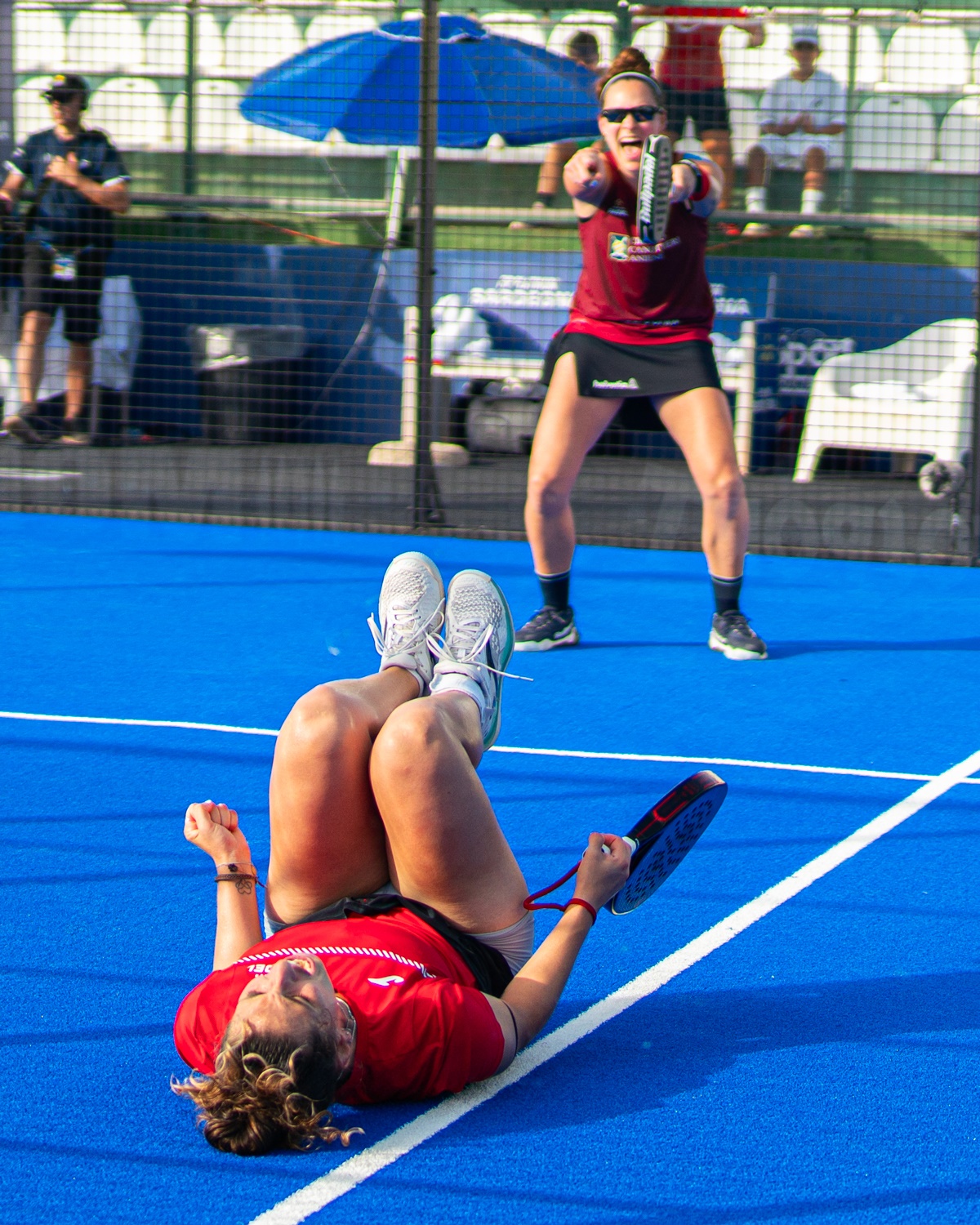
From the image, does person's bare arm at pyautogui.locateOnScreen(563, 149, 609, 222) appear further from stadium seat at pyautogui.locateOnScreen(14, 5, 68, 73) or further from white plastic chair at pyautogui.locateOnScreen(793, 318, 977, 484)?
stadium seat at pyautogui.locateOnScreen(14, 5, 68, 73)

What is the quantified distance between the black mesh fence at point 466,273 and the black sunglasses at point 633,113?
317 cm

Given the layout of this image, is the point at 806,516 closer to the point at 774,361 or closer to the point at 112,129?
the point at 774,361

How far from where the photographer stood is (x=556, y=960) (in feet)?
9.35

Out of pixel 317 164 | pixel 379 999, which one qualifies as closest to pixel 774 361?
pixel 317 164

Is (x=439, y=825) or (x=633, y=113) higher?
(x=633, y=113)

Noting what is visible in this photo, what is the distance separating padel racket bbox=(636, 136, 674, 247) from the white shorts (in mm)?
6252

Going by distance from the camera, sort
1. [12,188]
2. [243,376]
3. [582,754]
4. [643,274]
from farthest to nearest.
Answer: [243,376] → [12,188] → [643,274] → [582,754]

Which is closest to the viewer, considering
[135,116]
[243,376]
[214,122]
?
[243,376]

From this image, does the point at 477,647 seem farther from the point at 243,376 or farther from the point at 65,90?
the point at 243,376

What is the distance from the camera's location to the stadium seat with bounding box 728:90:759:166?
11930mm

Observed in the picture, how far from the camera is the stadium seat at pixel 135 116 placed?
13070mm

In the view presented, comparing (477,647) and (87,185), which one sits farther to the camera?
(87,185)

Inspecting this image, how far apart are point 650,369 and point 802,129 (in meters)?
6.45

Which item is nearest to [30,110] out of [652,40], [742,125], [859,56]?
[652,40]
